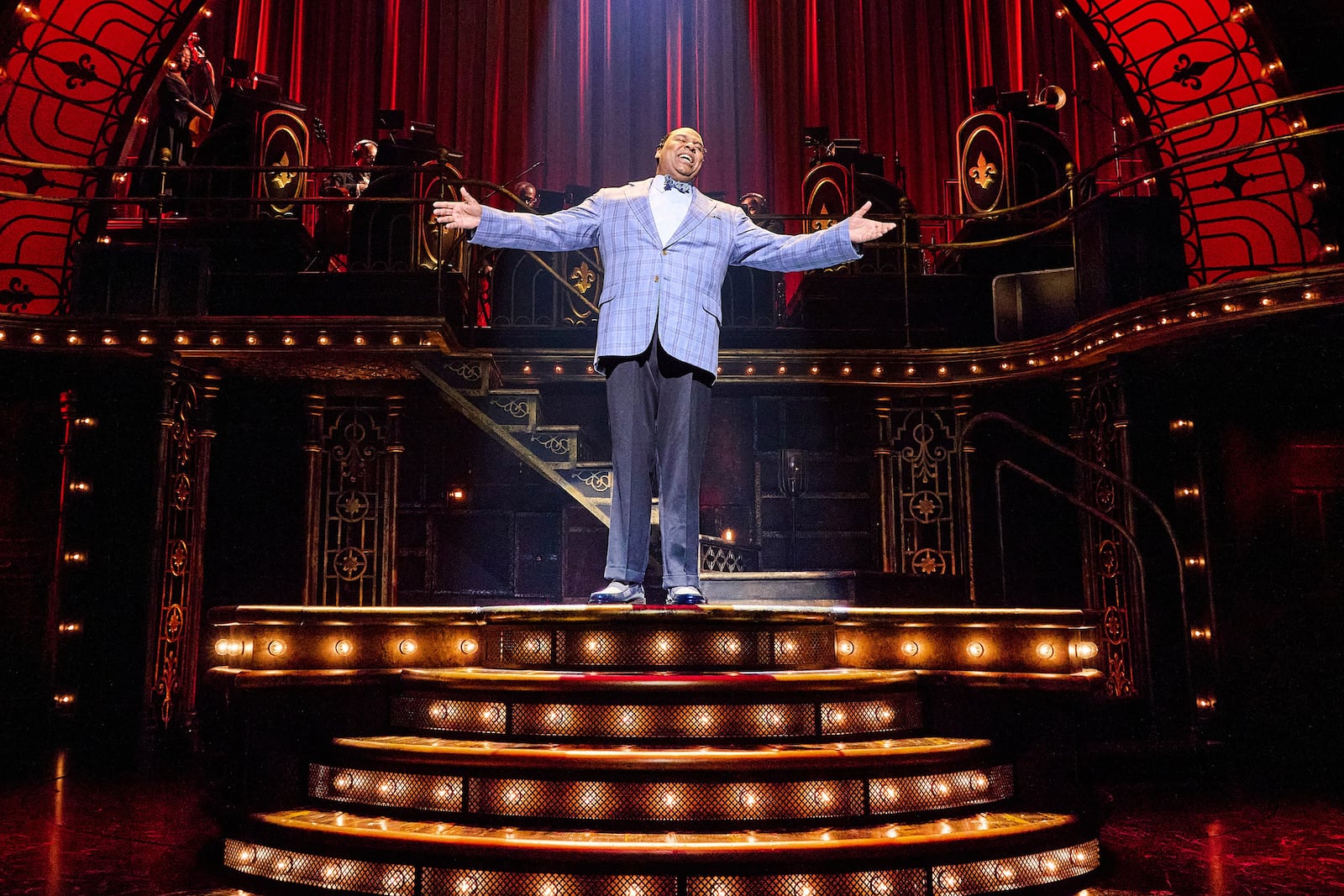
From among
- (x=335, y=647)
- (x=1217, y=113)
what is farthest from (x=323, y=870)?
(x=1217, y=113)

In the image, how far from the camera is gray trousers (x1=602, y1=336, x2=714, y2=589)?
3838 mm

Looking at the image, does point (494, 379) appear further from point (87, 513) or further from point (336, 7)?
point (336, 7)

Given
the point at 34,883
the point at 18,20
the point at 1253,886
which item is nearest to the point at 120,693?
the point at 34,883

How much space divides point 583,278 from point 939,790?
599 centimetres

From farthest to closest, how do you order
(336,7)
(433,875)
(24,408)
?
1. (336,7)
2. (24,408)
3. (433,875)

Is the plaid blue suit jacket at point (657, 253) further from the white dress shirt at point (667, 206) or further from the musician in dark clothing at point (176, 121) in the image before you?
the musician in dark clothing at point (176, 121)

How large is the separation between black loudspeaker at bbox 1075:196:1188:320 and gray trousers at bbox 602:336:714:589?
456 centimetres

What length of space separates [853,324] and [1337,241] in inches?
140

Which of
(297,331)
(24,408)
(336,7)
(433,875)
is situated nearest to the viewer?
(433,875)


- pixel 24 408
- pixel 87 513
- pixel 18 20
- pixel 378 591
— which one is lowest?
pixel 378 591

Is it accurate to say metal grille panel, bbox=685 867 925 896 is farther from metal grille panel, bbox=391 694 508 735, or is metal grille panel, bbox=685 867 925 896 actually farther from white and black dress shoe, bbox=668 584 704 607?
white and black dress shoe, bbox=668 584 704 607

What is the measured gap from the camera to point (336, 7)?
12359 millimetres

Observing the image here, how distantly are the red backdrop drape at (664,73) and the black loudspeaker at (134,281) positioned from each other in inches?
186

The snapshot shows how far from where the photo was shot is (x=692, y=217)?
12.8ft
